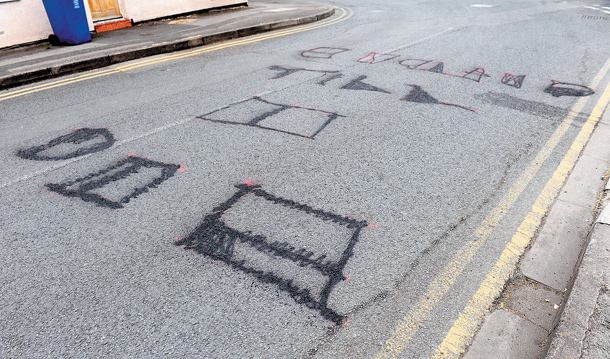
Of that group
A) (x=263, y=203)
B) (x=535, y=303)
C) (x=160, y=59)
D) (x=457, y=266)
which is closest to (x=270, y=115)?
(x=263, y=203)

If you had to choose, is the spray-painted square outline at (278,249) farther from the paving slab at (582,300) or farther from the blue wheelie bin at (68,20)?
the blue wheelie bin at (68,20)

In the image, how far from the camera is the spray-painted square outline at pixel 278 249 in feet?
9.26

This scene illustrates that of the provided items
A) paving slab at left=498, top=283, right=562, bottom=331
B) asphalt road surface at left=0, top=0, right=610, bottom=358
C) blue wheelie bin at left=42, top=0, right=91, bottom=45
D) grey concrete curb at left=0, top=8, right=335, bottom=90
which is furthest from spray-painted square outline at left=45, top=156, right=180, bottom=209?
blue wheelie bin at left=42, top=0, right=91, bottom=45

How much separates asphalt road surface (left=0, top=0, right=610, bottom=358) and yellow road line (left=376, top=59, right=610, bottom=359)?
16 mm

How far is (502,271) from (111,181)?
3542mm

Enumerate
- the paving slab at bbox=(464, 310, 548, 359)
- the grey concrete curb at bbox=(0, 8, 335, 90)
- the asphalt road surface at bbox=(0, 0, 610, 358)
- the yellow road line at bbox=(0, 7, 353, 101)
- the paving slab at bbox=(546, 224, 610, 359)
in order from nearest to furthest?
1. the paving slab at bbox=(546, 224, 610, 359)
2. the paving slab at bbox=(464, 310, 548, 359)
3. the asphalt road surface at bbox=(0, 0, 610, 358)
4. the yellow road line at bbox=(0, 7, 353, 101)
5. the grey concrete curb at bbox=(0, 8, 335, 90)

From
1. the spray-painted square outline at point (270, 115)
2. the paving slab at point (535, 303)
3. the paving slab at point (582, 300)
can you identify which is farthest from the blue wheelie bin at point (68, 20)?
the paving slab at point (582, 300)

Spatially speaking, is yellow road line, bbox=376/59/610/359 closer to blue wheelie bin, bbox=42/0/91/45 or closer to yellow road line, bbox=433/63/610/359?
yellow road line, bbox=433/63/610/359

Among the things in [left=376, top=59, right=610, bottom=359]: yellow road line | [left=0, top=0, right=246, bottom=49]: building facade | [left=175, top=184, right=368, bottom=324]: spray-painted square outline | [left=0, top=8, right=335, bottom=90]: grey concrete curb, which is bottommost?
[left=376, top=59, right=610, bottom=359]: yellow road line

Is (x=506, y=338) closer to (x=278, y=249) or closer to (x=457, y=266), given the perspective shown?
(x=457, y=266)

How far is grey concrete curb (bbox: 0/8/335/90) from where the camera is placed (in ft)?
24.7

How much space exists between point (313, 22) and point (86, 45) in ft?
22.2

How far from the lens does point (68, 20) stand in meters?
9.35

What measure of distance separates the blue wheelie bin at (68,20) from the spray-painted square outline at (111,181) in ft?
21.6
